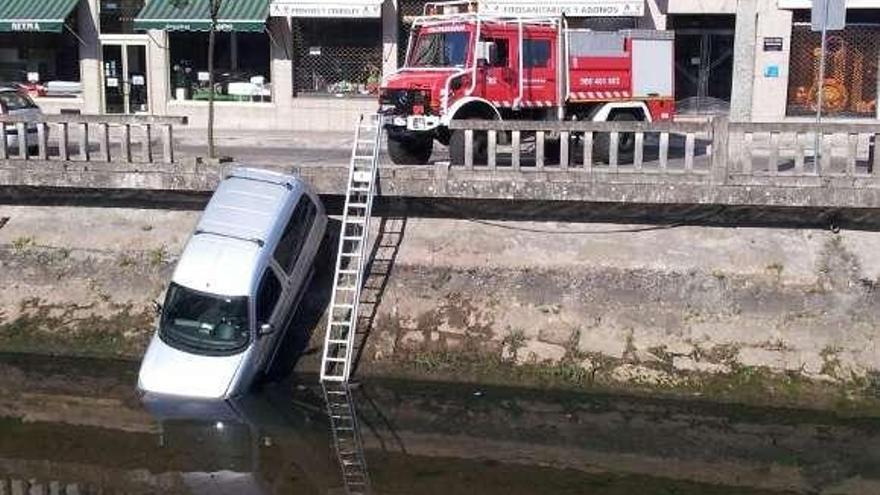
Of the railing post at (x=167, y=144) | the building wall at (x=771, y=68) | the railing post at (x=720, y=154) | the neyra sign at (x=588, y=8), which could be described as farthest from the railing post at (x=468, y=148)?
the building wall at (x=771, y=68)

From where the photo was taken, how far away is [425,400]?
1469 cm

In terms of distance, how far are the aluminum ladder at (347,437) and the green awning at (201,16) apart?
14260mm

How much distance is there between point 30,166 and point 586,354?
8674 millimetres

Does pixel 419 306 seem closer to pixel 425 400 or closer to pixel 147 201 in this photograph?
pixel 425 400

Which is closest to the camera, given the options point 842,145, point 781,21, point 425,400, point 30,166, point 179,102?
point 425,400

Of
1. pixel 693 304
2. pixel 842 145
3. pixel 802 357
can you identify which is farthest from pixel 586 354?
pixel 842 145

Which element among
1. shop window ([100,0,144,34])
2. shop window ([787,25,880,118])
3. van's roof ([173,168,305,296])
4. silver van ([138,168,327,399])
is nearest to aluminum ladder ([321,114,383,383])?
silver van ([138,168,327,399])

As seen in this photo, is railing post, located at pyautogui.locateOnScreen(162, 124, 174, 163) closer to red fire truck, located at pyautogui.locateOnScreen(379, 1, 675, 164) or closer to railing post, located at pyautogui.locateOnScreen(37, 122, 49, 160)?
railing post, located at pyautogui.locateOnScreen(37, 122, 49, 160)

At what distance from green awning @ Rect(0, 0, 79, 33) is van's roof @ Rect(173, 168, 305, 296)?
14.6 metres

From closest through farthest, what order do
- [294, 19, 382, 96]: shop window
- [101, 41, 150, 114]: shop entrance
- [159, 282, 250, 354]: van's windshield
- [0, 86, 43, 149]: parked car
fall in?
[159, 282, 250, 354]: van's windshield < [0, 86, 43, 149]: parked car < [294, 19, 382, 96]: shop window < [101, 41, 150, 114]: shop entrance

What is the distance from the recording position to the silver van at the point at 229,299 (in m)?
14.2

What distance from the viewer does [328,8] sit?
27.0 meters

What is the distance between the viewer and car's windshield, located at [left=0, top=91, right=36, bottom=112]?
21281 millimetres

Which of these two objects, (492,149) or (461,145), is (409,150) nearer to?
(461,145)
